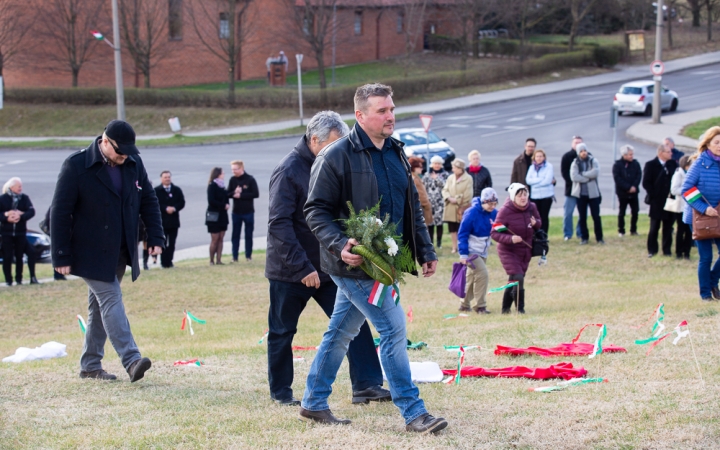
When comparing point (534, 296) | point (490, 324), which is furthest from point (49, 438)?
point (534, 296)

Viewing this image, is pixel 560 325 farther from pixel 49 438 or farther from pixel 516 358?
pixel 49 438

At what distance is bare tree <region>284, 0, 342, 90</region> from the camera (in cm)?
4694

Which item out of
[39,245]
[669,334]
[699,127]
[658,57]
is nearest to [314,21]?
[658,57]

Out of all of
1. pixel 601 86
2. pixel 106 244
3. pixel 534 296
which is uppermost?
pixel 601 86

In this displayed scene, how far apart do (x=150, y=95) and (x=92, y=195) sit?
4284cm

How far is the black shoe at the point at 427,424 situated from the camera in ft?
15.5

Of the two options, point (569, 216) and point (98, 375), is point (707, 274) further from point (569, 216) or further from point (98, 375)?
point (569, 216)

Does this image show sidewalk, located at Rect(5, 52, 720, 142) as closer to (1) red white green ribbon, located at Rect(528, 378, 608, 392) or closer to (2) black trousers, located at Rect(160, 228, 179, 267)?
(2) black trousers, located at Rect(160, 228, 179, 267)

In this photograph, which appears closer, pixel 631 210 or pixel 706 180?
pixel 706 180

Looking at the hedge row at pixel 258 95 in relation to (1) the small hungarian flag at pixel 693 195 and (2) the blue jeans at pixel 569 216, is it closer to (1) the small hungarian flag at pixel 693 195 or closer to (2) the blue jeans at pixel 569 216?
(2) the blue jeans at pixel 569 216

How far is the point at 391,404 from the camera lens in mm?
5742

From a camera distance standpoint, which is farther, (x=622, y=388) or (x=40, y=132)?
(x=40, y=132)

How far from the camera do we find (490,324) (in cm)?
917

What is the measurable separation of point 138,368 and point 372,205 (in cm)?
264
